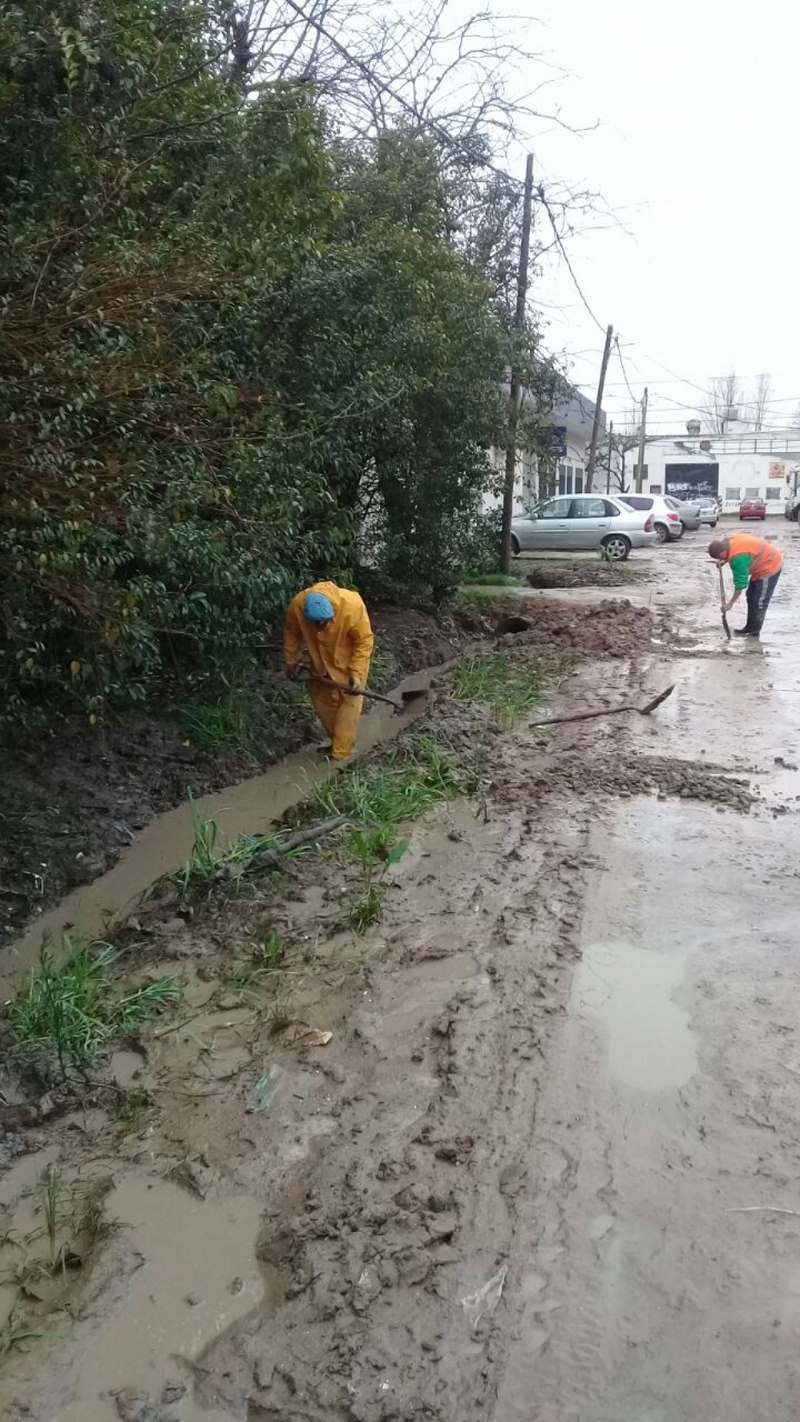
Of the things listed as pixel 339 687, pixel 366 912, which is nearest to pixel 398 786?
pixel 339 687

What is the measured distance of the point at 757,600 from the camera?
12734 millimetres

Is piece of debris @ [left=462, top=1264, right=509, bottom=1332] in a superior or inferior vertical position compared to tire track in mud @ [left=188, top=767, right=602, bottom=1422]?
superior

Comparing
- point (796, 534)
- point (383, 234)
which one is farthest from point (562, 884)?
point (796, 534)

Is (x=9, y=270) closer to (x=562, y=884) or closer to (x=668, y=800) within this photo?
(x=562, y=884)

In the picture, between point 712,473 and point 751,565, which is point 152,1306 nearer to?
point 751,565

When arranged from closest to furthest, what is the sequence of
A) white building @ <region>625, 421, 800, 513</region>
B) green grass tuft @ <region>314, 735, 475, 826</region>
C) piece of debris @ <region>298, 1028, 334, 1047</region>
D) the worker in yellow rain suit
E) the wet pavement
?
the wet pavement
piece of debris @ <region>298, 1028, 334, 1047</region>
green grass tuft @ <region>314, 735, 475, 826</region>
the worker in yellow rain suit
white building @ <region>625, 421, 800, 513</region>

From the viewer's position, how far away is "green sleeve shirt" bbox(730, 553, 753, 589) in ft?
41.3

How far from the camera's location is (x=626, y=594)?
58.2ft

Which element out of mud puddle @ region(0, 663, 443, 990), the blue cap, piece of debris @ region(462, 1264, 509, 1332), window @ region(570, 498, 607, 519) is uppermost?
the blue cap

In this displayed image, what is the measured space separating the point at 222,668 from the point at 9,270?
3821 mm

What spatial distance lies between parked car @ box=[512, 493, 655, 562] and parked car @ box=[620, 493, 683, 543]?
233 cm

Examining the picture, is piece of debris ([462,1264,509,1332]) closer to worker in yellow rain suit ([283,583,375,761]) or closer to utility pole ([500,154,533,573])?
worker in yellow rain suit ([283,583,375,761])

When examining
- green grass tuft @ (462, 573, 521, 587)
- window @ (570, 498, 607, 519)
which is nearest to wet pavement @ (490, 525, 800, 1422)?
green grass tuft @ (462, 573, 521, 587)

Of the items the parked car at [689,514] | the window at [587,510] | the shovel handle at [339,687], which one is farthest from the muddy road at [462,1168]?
the parked car at [689,514]
